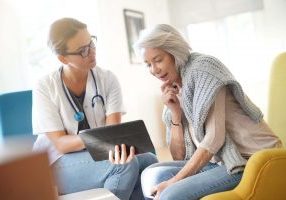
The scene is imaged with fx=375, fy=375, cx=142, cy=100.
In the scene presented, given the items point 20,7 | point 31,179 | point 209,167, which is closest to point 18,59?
point 20,7

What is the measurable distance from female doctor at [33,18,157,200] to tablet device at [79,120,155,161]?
78mm

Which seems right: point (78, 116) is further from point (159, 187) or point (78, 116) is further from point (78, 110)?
point (159, 187)

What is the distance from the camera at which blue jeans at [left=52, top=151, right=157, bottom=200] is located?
1497 millimetres

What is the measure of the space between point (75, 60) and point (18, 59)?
1567 mm

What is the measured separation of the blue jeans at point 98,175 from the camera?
1.50m

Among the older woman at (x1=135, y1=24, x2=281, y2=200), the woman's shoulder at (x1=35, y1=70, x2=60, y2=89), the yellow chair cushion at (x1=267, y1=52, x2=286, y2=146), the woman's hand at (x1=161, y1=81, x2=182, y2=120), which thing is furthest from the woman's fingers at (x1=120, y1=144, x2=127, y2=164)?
the yellow chair cushion at (x1=267, y1=52, x2=286, y2=146)

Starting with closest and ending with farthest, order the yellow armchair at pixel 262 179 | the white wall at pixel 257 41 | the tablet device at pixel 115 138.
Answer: the yellow armchair at pixel 262 179, the tablet device at pixel 115 138, the white wall at pixel 257 41

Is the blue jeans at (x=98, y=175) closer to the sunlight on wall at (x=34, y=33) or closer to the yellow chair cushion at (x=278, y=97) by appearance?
the yellow chair cushion at (x=278, y=97)

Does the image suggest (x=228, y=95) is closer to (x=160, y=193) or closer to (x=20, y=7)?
(x=160, y=193)

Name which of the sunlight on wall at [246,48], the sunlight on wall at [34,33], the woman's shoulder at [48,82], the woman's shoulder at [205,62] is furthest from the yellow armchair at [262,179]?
the sunlight on wall at [246,48]

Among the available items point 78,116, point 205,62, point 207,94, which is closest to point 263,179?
point 207,94

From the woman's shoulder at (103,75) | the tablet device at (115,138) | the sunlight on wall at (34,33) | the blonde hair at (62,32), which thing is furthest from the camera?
the sunlight on wall at (34,33)

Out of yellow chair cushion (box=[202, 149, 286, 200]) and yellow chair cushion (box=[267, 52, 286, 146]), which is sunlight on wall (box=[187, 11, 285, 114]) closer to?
yellow chair cushion (box=[267, 52, 286, 146])

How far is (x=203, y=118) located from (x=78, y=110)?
0.65 meters
